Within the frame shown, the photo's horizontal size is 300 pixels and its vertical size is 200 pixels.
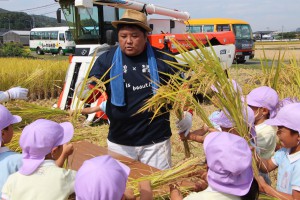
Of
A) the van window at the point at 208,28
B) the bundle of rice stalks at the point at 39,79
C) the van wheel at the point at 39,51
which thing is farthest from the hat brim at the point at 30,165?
the van wheel at the point at 39,51

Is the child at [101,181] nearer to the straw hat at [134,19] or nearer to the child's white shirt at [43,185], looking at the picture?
the child's white shirt at [43,185]

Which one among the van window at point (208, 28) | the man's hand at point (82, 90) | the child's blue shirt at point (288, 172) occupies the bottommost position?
the child's blue shirt at point (288, 172)

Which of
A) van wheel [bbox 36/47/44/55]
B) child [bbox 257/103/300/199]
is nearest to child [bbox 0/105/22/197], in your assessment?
child [bbox 257/103/300/199]

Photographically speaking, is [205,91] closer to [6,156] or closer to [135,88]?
[135,88]

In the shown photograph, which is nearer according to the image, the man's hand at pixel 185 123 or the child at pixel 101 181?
the child at pixel 101 181

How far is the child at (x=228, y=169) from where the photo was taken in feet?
3.92

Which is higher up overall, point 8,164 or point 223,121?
point 223,121

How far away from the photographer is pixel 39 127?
1.47m

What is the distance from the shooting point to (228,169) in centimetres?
119

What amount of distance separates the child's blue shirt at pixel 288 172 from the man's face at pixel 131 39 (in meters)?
1.04

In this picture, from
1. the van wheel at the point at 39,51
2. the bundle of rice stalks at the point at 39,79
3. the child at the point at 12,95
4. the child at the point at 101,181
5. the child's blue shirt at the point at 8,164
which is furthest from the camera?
the van wheel at the point at 39,51

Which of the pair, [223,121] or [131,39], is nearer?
[223,121]

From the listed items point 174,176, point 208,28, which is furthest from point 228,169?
point 208,28

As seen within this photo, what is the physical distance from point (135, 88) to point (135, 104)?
10 cm
